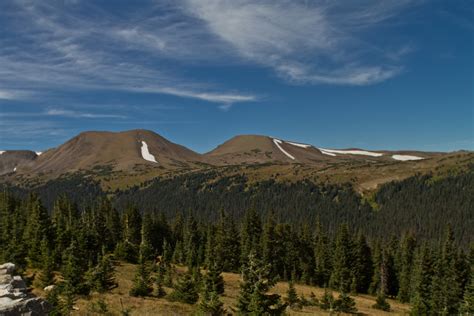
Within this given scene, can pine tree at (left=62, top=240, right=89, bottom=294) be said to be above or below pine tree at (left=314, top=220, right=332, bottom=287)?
above

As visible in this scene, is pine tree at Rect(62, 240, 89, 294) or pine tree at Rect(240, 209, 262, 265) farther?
pine tree at Rect(240, 209, 262, 265)

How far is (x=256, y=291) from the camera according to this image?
2592 centimetres

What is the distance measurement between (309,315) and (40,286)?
3259cm

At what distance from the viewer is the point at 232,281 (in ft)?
245

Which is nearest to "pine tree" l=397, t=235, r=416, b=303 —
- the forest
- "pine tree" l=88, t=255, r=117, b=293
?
the forest

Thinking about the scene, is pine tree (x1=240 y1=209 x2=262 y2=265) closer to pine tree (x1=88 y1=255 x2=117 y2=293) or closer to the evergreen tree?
the evergreen tree

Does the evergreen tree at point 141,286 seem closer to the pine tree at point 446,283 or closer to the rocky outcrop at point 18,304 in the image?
the rocky outcrop at point 18,304

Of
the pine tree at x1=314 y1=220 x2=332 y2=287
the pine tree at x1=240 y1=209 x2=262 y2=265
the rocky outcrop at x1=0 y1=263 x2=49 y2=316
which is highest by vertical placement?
the rocky outcrop at x1=0 y1=263 x2=49 y2=316

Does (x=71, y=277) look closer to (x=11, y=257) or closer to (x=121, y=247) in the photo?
(x=11, y=257)

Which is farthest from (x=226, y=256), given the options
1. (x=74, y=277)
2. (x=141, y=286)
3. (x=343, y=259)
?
(x=74, y=277)

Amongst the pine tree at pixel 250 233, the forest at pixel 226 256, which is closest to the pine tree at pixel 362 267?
the forest at pixel 226 256

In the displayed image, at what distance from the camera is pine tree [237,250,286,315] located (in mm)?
25797

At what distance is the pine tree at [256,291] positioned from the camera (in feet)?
84.6

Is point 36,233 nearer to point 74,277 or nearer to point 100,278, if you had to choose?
point 100,278
